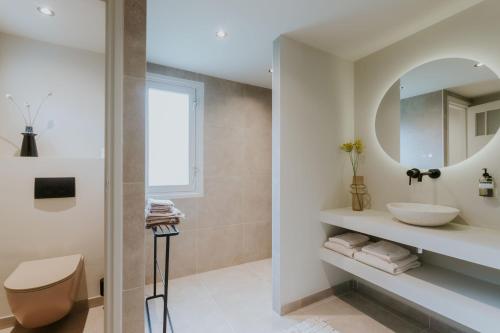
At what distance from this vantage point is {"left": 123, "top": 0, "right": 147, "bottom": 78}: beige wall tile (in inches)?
45.6

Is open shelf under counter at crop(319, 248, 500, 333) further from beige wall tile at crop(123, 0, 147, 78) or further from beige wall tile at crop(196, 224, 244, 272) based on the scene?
beige wall tile at crop(123, 0, 147, 78)

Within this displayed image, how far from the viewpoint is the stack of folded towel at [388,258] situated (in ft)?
5.36

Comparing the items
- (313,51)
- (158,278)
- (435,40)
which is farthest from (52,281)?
(435,40)

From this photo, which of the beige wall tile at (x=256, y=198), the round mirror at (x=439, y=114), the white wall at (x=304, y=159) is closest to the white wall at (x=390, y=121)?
the round mirror at (x=439, y=114)

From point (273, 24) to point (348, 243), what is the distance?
191cm

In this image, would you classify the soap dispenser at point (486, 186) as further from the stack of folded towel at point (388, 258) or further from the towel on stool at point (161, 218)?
the towel on stool at point (161, 218)

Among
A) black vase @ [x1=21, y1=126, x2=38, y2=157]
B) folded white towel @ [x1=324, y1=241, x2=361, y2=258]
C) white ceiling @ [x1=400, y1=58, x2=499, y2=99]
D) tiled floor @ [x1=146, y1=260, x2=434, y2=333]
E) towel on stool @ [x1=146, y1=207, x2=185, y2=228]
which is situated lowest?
tiled floor @ [x1=146, y1=260, x2=434, y2=333]

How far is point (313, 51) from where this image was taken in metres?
2.11

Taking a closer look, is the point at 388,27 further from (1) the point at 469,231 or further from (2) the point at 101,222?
(2) the point at 101,222

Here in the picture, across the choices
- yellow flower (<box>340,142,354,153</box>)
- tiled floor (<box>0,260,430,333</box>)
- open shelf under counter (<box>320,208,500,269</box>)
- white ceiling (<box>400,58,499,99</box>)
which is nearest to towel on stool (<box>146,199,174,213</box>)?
tiled floor (<box>0,260,430,333</box>)

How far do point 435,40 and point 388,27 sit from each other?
1.20 ft

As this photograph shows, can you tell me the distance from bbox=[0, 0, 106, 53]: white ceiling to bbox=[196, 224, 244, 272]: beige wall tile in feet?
7.11

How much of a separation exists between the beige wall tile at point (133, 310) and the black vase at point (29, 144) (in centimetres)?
152

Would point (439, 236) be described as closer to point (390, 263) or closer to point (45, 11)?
point (390, 263)
